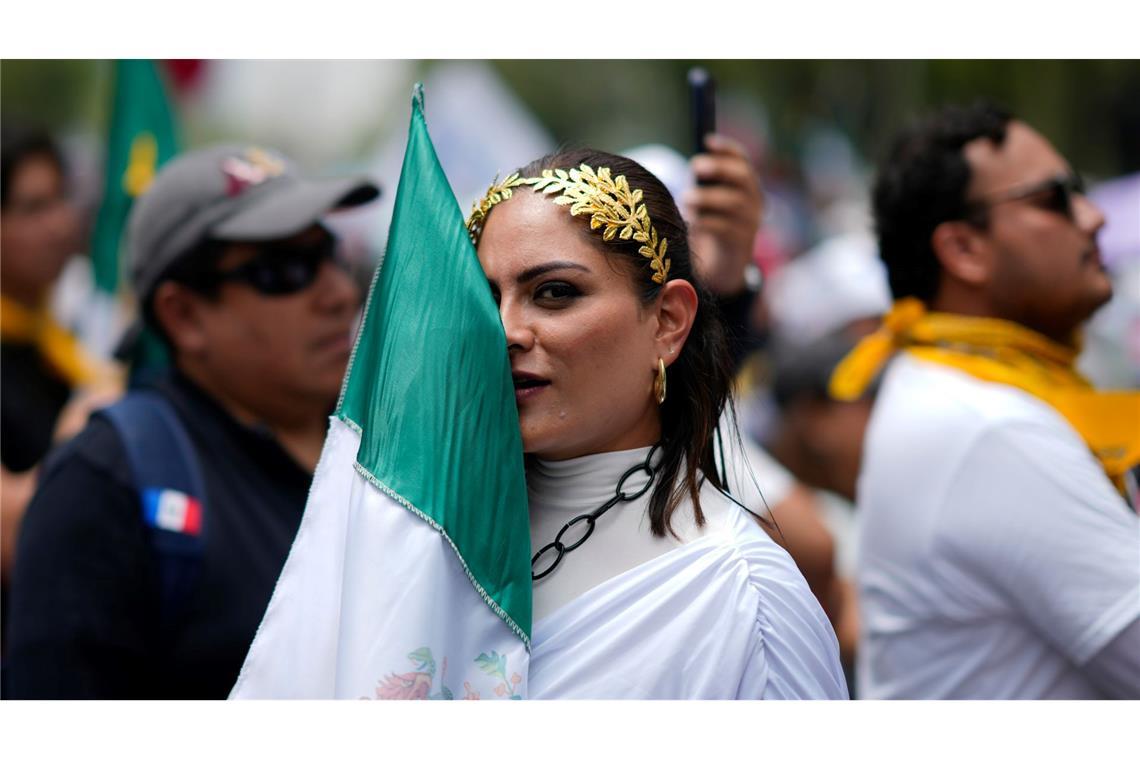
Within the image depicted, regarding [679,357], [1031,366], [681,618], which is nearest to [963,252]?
[1031,366]

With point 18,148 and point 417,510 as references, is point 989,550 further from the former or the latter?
point 18,148

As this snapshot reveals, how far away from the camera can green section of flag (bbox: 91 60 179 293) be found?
477cm

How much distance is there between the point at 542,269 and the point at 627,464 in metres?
0.35

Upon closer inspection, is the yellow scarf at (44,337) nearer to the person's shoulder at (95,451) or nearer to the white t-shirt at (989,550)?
the person's shoulder at (95,451)

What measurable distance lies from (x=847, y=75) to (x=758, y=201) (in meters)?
15.2

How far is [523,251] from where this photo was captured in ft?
7.11

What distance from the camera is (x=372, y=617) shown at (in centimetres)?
195

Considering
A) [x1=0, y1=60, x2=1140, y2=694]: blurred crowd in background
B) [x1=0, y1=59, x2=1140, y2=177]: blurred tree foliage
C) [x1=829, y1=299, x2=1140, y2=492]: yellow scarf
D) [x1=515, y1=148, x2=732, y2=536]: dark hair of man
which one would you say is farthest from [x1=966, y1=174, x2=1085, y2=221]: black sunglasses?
[x1=0, y1=59, x2=1140, y2=177]: blurred tree foliage

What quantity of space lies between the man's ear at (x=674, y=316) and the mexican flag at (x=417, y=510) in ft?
1.06

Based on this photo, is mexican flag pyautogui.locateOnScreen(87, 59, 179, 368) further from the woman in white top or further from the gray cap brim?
the woman in white top

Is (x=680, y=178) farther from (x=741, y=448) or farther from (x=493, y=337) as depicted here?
(x=493, y=337)

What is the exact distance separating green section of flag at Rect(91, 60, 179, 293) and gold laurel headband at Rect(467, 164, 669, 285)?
2863mm

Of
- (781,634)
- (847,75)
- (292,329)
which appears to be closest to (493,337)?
(781,634)

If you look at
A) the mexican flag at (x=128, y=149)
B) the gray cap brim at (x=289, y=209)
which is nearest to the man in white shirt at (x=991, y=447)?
the gray cap brim at (x=289, y=209)
